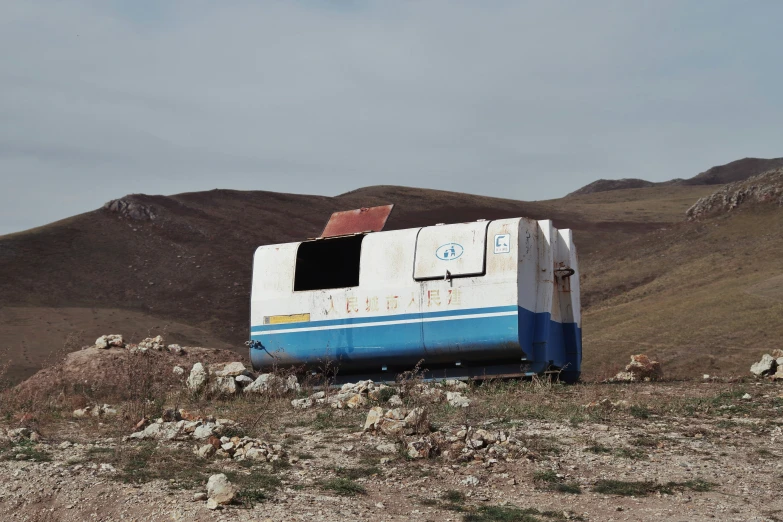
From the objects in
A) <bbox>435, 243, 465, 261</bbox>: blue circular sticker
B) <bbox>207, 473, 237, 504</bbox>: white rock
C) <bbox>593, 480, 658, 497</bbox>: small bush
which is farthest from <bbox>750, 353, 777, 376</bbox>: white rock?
<bbox>207, 473, 237, 504</bbox>: white rock

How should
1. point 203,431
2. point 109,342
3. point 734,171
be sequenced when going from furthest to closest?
1. point 734,171
2. point 109,342
3. point 203,431

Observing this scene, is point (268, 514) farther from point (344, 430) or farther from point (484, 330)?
point (484, 330)

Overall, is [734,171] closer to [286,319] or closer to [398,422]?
[286,319]

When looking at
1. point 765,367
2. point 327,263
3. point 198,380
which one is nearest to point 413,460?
point 198,380

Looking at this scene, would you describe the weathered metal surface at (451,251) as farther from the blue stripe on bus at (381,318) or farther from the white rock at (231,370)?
the white rock at (231,370)

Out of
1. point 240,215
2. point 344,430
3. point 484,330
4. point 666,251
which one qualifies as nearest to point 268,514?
point 344,430

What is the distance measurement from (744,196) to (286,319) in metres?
42.3

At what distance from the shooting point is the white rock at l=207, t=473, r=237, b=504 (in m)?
6.85

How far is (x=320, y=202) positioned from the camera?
3346 inches

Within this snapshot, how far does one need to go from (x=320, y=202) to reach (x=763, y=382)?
238 ft

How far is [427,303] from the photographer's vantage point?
1358 centimetres

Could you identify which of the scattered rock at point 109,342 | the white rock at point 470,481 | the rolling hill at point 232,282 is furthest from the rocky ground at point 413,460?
the rolling hill at point 232,282

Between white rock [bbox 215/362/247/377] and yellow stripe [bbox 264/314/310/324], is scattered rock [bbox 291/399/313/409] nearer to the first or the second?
white rock [bbox 215/362/247/377]

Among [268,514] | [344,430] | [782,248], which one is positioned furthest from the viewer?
[782,248]
